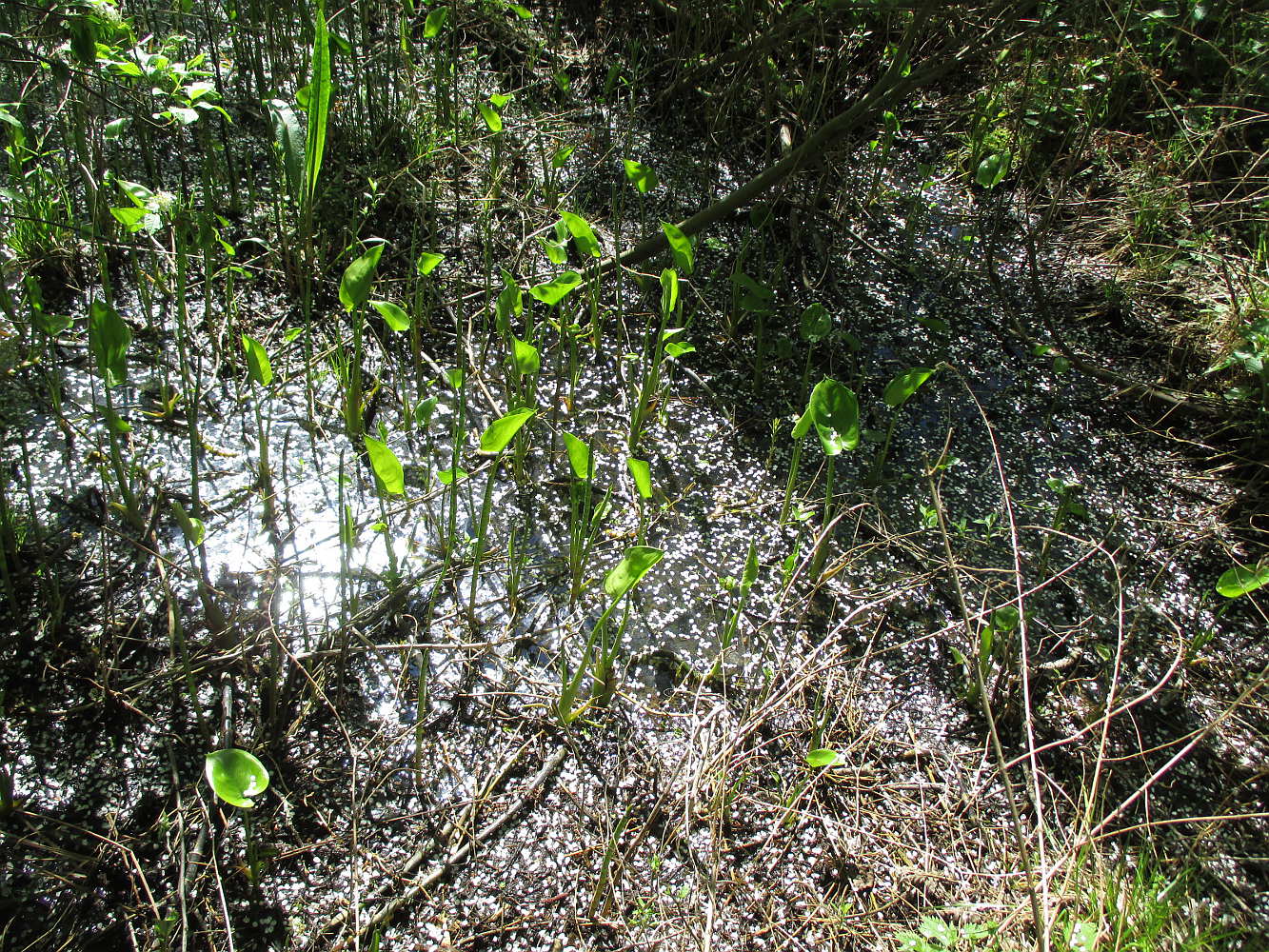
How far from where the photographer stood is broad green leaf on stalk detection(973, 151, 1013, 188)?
7.51 feet

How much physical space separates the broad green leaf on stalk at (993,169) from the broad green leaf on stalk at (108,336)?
2.03 meters

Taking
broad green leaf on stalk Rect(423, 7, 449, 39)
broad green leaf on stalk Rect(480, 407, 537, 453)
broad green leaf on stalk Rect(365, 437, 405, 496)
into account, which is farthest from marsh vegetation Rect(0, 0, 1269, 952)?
broad green leaf on stalk Rect(423, 7, 449, 39)

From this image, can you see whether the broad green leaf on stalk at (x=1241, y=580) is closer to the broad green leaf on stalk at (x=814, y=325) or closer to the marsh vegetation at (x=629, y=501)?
the marsh vegetation at (x=629, y=501)

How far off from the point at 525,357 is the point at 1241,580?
1.17 meters

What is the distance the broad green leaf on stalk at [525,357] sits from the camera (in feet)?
4.78

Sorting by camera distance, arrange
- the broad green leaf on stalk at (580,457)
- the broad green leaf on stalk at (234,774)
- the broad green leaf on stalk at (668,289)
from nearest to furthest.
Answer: the broad green leaf on stalk at (234,774)
the broad green leaf on stalk at (580,457)
the broad green leaf on stalk at (668,289)

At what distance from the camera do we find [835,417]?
1349 mm

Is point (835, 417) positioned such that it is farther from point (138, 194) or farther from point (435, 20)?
point (435, 20)

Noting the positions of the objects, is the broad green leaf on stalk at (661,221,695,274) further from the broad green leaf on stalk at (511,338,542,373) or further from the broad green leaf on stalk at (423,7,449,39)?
the broad green leaf on stalk at (423,7,449,39)

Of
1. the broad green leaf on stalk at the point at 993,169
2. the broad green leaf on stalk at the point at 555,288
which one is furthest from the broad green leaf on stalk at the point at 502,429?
the broad green leaf on stalk at the point at 993,169

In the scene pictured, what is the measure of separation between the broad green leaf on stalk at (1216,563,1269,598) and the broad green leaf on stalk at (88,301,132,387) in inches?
62.7

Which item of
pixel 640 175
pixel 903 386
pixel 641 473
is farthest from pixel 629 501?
pixel 640 175

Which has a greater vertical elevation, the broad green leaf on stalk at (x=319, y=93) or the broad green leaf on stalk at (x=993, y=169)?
the broad green leaf on stalk at (x=319, y=93)

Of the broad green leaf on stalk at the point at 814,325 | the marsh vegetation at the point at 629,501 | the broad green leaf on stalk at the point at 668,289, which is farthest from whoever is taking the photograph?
the broad green leaf on stalk at the point at 814,325
